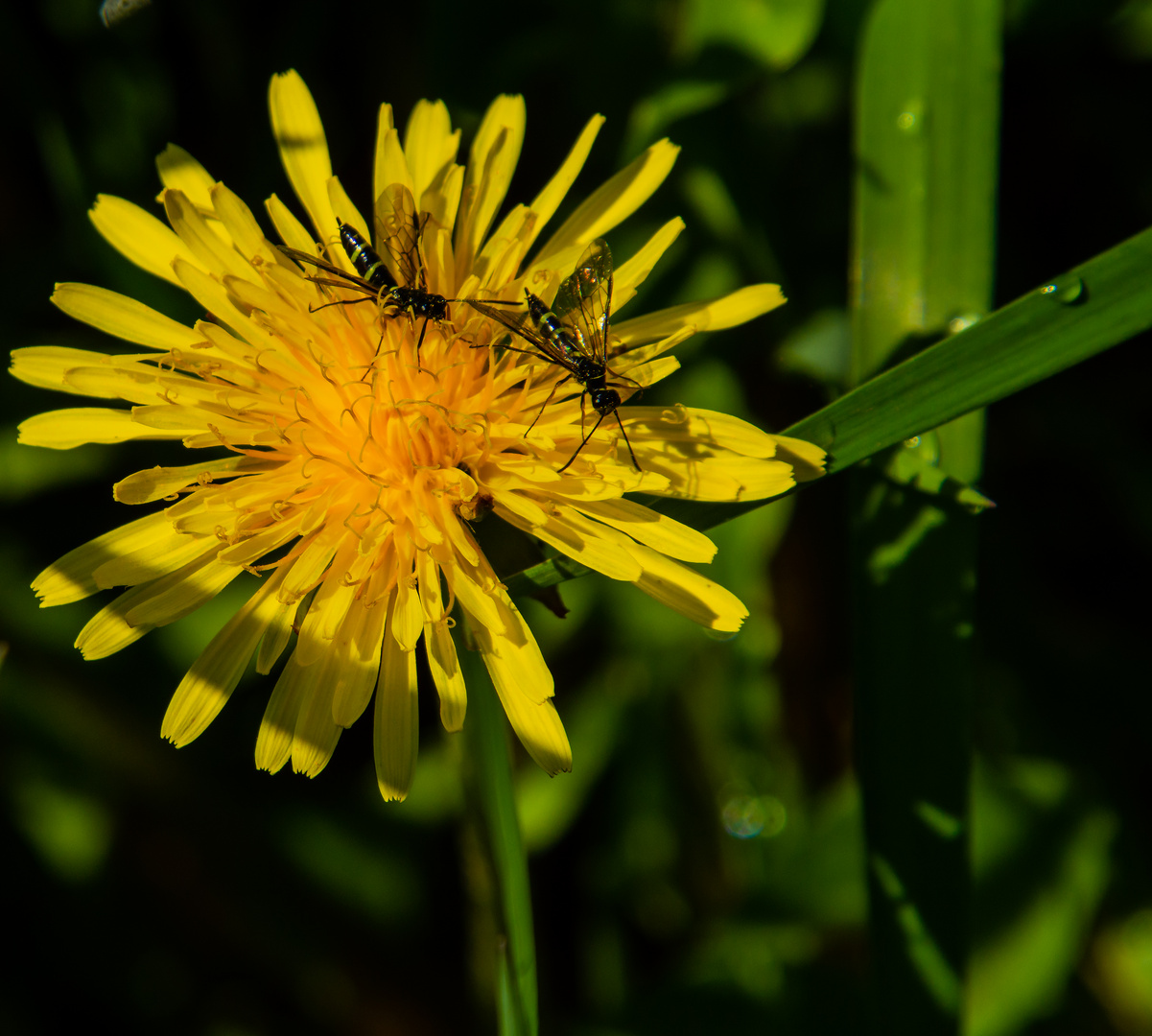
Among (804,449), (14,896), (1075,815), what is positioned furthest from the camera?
(14,896)

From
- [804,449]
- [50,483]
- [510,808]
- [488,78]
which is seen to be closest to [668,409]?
[804,449]

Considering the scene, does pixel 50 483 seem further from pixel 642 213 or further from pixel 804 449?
pixel 804 449

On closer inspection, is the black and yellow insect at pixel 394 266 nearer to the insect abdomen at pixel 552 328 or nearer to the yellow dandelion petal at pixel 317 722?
the insect abdomen at pixel 552 328

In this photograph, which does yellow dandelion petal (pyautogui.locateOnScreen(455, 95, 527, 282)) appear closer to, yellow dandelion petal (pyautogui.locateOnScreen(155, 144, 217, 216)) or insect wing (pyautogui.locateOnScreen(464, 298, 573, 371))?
insect wing (pyautogui.locateOnScreen(464, 298, 573, 371))

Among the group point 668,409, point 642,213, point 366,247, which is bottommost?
point 668,409

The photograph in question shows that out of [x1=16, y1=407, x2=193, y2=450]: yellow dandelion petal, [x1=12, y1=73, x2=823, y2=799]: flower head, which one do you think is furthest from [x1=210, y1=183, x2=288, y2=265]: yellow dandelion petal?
[x1=16, y1=407, x2=193, y2=450]: yellow dandelion petal

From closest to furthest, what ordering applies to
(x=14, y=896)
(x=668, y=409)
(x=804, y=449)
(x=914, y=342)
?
(x=804, y=449) < (x=668, y=409) < (x=914, y=342) < (x=14, y=896)
